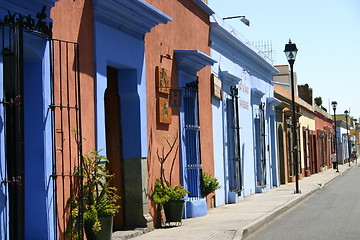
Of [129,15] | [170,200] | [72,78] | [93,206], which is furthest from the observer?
[170,200]

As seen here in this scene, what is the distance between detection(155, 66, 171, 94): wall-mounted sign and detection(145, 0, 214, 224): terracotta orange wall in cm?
13

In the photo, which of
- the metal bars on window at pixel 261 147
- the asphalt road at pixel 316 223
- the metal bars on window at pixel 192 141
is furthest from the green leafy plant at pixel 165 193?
the metal bars on window at pixel 261 147

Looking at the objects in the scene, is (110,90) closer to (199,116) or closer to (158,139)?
(158,139)

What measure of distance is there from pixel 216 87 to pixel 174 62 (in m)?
3.62

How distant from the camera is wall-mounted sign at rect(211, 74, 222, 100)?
1705 centimetres

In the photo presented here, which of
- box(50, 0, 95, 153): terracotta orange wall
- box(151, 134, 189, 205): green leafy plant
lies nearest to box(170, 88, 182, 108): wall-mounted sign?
box(151, 134, 189, 205): green leafy plant

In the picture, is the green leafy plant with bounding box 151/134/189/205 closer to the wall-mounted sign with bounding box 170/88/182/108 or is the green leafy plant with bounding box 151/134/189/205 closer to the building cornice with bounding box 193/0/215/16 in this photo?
the wall-mounted sign with bounding box 170/88/182/108

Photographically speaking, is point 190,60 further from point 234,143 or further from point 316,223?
point 234,143

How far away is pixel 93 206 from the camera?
8.99 meters

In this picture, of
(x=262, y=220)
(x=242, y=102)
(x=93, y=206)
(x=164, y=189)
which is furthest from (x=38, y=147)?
(x=242, y=102)

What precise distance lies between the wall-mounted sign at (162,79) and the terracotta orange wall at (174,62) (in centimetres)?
13

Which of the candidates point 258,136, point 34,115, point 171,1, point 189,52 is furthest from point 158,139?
point 258,136

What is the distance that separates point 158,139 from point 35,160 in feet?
15.0

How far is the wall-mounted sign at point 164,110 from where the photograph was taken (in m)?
12.7
